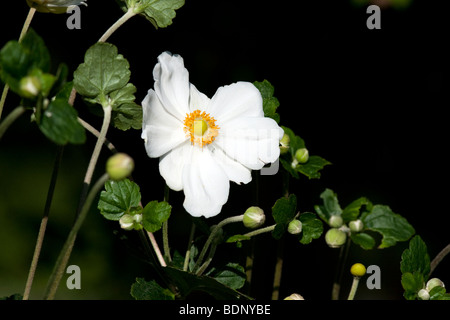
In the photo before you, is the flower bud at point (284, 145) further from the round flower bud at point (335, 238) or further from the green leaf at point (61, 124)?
the green leaf at point (61, 124)

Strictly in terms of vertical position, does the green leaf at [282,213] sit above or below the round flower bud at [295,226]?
above

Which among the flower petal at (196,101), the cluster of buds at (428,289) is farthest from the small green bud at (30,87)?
the cluster of buds at (428,289)

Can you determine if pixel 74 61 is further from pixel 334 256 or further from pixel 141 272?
pixel 334 256

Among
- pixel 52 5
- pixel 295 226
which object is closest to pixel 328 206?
pixel 295 226

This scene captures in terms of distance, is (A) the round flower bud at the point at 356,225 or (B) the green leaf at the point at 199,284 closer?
(B) the green leaf at the point at 199,284

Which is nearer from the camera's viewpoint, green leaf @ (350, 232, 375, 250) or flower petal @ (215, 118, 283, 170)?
flower petal @ (215, 118, 283, 170)

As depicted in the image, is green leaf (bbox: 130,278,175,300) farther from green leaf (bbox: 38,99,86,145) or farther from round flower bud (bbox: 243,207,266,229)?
green leaf (bbox: 38,99,86,145)

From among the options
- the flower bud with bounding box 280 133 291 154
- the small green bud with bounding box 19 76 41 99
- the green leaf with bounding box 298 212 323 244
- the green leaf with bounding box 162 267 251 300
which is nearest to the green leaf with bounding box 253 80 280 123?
the flower bud with bounding box 280 133 291 154
